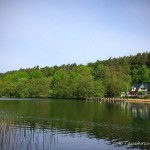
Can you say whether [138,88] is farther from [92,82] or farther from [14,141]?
[14,141]

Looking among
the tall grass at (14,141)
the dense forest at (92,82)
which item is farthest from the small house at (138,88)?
the tall grass at (14,141)

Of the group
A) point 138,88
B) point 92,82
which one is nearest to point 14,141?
point 92,82

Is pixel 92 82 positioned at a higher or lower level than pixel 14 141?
higher

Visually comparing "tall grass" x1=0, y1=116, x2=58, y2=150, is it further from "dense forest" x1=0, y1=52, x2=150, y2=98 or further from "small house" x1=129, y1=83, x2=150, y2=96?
"small house" x1=129, y1=83, x2=150, y2=96

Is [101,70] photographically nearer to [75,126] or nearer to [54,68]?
[54,68]

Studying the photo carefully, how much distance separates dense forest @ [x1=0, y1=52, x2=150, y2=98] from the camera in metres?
126

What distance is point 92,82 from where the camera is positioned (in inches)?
4941

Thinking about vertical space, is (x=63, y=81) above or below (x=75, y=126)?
above

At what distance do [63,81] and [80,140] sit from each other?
11103cm

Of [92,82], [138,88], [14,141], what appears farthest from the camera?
[138,88]

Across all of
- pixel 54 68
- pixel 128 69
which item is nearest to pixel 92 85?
pixel 128 69

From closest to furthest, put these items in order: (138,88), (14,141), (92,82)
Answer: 1. (14,141)
2. (92,82)
3. (138,88)

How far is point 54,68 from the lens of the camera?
633 feet

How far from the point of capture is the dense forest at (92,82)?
12594 centimetres
